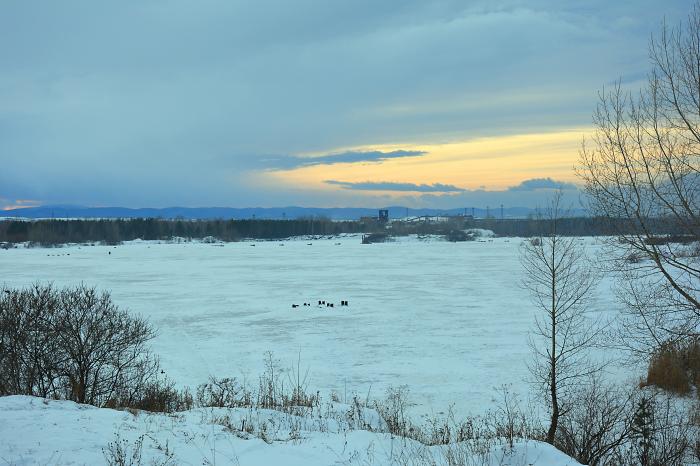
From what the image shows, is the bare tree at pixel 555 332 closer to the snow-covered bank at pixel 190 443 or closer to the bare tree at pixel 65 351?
the snow-covered bank at pixel 190 443

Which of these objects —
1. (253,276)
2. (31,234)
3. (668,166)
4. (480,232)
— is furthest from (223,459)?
(480,232)

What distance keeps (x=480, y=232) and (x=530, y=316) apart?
132 meters

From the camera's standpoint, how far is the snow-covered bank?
6109mm

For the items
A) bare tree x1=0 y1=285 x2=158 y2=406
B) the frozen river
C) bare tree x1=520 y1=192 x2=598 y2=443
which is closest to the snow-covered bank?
bare tree x1=520 y1=192 x2=598 y2=443

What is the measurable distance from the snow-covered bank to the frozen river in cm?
571

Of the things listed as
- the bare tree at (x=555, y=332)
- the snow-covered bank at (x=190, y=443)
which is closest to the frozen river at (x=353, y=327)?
the bare tree at (x=555, y=332)

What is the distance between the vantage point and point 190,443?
687cm

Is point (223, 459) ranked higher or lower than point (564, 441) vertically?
higher

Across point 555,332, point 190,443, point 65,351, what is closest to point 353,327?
point 555,332

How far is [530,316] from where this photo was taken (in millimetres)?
25156

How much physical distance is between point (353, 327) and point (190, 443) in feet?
54.2

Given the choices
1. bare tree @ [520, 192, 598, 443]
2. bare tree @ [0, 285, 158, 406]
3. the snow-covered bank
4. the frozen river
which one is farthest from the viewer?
the frozen river

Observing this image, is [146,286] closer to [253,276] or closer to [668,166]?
[253,276]

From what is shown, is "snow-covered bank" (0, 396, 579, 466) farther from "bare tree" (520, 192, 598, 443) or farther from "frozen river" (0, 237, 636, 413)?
"frozen river" (0, 237, 636, 413)
